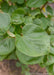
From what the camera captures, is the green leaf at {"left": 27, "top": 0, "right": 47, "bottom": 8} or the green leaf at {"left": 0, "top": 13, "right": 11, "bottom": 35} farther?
the green leaf at {"left": 27, "top": 0, "right": 47, "bottom": 8}

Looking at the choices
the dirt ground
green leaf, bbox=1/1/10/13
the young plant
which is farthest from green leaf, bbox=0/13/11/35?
the dirt ground

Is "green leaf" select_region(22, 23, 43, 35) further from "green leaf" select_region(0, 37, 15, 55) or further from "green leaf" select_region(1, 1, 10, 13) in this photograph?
"green leaf" select_region(1, 1, 10, 13)

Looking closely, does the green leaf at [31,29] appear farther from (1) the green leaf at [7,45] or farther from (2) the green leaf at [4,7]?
(2) the green leaf at [4,7]

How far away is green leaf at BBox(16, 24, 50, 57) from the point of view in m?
0.49

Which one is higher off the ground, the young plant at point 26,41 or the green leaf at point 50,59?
the young plant at point 26,41

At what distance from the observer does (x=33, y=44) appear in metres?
0.52

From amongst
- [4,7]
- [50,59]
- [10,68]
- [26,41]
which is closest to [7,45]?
[26,41]

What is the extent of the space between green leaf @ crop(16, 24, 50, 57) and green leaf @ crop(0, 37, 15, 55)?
0.06 meters

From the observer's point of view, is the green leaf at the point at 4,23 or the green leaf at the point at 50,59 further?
the green leaf at the point at 50,59

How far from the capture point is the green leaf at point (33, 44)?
49 centimetres

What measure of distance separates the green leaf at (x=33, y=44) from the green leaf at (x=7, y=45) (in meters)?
0.06

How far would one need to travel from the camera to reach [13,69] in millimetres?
1205

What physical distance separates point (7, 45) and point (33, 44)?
0.11m

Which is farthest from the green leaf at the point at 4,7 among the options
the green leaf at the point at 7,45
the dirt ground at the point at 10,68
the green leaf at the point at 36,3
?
→ the dirt ground at the point at 10,68
